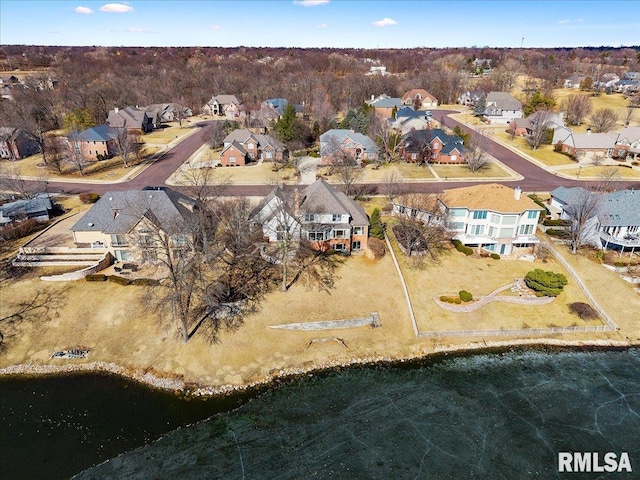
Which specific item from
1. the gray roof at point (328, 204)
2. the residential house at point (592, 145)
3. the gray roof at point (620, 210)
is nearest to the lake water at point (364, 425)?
the gray roof at point (328, 204)

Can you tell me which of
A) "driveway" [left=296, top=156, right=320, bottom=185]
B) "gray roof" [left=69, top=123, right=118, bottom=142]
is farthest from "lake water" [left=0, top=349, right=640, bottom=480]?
"gray roof" [left=69, top=123, right=118, bottom=142]

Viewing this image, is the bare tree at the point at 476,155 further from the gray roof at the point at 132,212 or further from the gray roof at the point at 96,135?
the gray roof at the point at 96,135

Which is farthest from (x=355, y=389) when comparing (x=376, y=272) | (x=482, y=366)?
(x=376, y=272)

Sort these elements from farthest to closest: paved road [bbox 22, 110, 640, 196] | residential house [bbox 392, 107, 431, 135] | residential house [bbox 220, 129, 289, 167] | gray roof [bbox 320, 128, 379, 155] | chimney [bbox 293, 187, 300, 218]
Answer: residential house [bbox 392, 107, 431, 135], gray roof [bbox 320, 128, 379, 155], residential house [bbox 220, 129, 289, 167], paved road [bbox 22, 110, 640, 196], chimney [bbox 293, 187, 300, 218]

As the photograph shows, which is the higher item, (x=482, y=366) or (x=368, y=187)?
(x=368, y=187)

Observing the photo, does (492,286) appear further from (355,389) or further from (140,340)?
(140,340)

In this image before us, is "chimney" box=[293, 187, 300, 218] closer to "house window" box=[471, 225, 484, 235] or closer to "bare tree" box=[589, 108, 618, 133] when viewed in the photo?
"house window" box=[471, 225, 484, 235]

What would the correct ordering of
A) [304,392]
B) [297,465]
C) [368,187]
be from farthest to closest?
[368,187]
[304,392]
[297,465]
